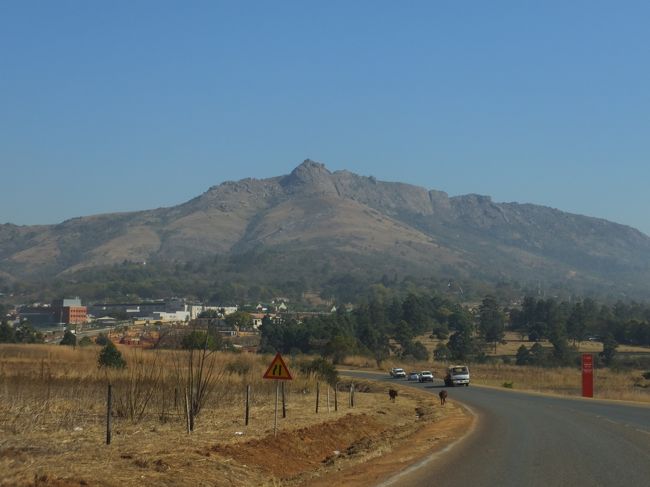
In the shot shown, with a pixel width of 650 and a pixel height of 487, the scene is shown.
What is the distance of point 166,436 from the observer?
20906 millimetres

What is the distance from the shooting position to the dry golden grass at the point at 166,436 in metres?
15.2

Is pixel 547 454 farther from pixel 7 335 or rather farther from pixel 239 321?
pixel 239 321

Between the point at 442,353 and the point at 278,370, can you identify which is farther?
the point at 442,353

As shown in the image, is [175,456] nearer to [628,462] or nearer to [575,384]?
[628,462]

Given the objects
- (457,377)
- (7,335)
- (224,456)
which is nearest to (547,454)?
(224,456)

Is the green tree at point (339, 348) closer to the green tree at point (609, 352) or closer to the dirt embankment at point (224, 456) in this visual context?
the green tree at point (609, 352)

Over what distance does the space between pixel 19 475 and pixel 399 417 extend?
2279 cm

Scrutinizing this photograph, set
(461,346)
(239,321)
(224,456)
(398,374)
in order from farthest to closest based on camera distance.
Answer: (239,321)
(461,346)
(398,374)
(224,456)

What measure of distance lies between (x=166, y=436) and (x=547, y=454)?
840 cm

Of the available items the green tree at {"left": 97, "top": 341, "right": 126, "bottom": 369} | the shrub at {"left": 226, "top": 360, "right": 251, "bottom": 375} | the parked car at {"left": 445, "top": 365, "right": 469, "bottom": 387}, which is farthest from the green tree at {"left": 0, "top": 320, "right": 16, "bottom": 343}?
the parked car at {"left": 445, "top": 365, "right": 469, "bottom": 387}

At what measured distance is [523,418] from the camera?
107ft

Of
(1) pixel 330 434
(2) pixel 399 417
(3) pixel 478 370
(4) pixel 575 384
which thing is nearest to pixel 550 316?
(3) pixel 478 370

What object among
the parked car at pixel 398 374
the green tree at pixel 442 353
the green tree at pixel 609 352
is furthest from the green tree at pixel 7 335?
the green tree at pixel 609 352

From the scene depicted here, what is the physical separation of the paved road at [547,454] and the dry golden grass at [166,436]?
232cm
